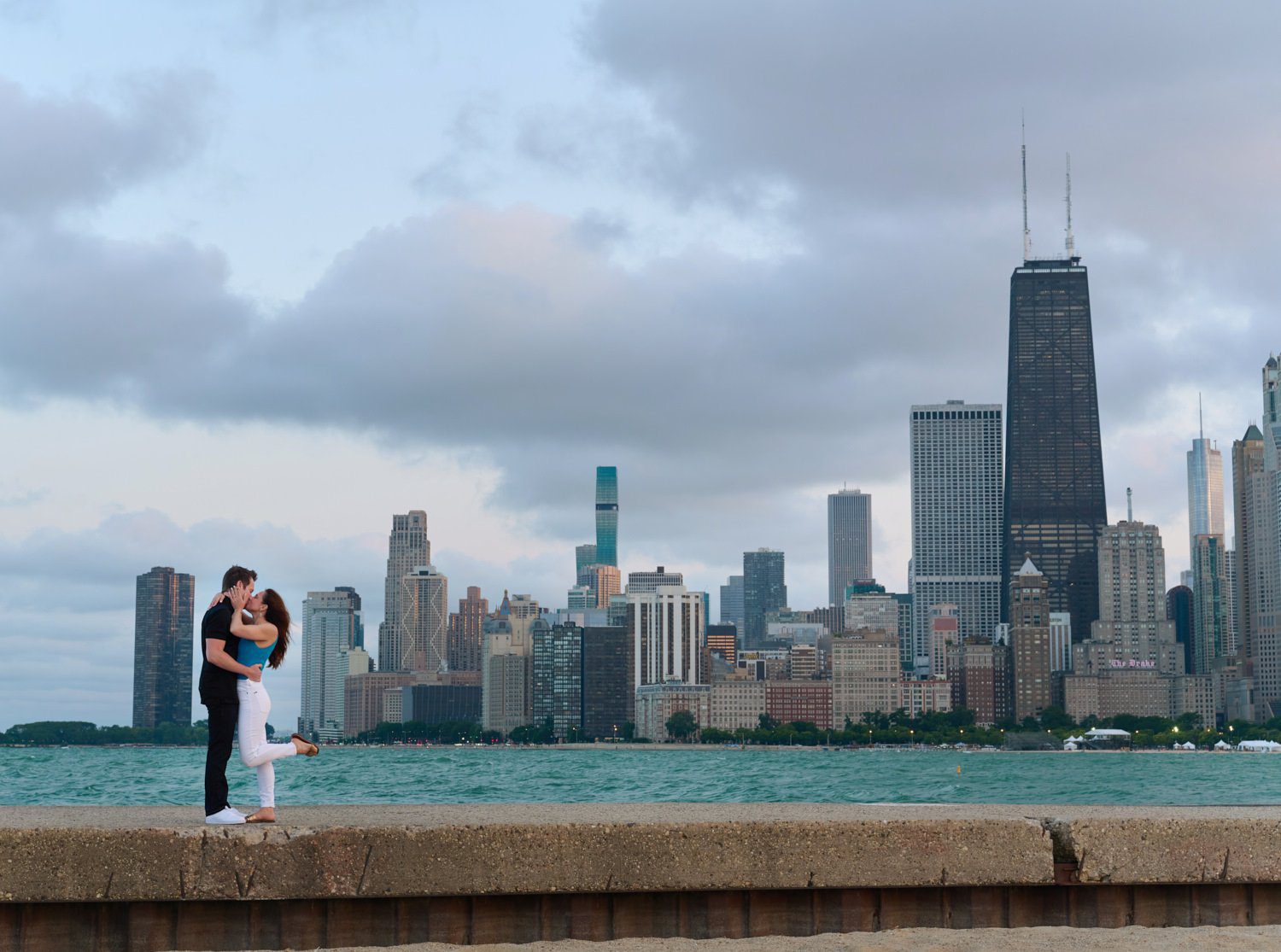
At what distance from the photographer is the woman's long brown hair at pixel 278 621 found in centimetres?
1176

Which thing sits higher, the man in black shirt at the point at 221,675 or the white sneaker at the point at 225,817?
the man in black shirt at the point at 221,675

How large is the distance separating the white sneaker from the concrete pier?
29 cm

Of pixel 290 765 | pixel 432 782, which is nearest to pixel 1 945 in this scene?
pixel 432 782

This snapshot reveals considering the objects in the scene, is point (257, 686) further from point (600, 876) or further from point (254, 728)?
point (600, 876)

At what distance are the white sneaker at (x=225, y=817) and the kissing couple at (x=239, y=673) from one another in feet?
2.23

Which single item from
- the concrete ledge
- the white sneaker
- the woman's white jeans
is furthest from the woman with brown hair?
the concrete ledge

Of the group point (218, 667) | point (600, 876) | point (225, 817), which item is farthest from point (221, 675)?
point (600, 876)

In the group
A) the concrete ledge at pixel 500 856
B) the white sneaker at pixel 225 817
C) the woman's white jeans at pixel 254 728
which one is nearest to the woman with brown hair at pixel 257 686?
the woman's white jeans at pixel 254 728

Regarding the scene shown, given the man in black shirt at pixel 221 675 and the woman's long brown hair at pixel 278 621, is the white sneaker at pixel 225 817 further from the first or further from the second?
the woman's long brown hair at pixel 278 621

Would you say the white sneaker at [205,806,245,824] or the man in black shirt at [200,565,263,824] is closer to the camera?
the white sneaker at [205,806,245,824]

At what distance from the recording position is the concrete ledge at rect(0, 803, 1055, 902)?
9141mm

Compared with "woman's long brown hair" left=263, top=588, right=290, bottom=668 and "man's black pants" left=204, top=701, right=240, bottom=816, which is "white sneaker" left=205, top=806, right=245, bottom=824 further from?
"woman's long brown hair" left=263, top=588, right=290, bottom=668

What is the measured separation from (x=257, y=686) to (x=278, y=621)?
53cm

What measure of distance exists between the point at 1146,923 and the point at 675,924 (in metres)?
3.01
